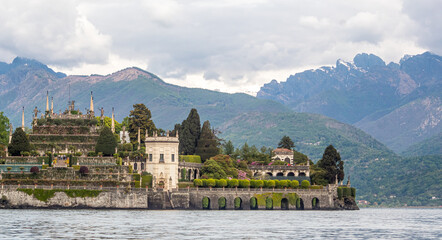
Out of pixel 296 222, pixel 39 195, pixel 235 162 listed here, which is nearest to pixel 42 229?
pixel 296 222

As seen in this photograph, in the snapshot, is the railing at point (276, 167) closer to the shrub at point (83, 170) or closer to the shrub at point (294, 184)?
the shrub at point (294, 184)

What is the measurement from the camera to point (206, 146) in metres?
184

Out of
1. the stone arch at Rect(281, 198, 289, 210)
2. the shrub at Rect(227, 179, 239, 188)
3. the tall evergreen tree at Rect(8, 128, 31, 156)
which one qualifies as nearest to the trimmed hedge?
the shrub at Rect(227, 179, 239, 188)

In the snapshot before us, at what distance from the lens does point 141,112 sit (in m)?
184

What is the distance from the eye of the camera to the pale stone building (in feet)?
517

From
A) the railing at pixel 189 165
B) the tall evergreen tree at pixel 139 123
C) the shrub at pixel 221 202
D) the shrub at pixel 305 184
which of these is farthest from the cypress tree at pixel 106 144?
the shrub at pixel 305 184

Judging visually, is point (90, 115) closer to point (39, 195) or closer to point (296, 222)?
point (39, 195)

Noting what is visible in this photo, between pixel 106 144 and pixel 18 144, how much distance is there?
16526mm

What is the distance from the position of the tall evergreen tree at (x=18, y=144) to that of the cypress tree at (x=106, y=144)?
13332 mm

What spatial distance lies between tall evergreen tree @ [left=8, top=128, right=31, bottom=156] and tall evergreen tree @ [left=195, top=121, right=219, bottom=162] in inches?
1630

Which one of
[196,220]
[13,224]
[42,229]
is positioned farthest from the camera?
[196,220]

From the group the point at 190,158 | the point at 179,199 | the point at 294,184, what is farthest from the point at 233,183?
the point at 294,184

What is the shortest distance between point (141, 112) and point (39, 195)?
45448mm

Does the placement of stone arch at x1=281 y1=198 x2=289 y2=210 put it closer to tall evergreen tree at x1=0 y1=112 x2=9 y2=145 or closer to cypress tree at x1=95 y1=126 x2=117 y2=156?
cypress tree at x1=95 y1=126 x2=117 y2=156
